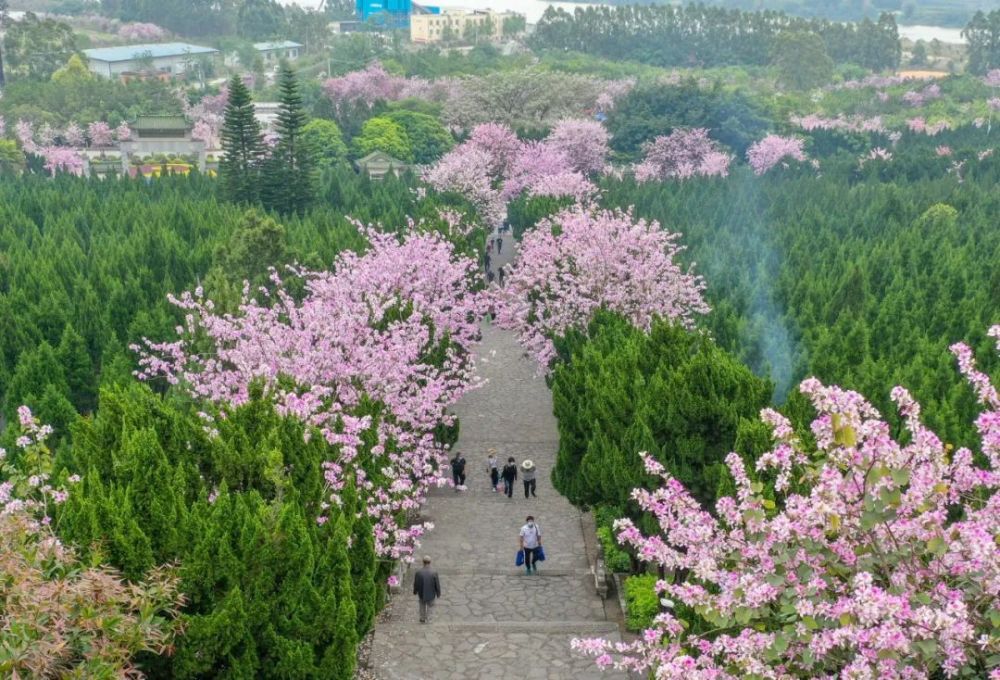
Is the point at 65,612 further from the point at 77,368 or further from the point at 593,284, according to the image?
the point at 593,284

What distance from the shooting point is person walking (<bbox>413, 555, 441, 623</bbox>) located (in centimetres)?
2120

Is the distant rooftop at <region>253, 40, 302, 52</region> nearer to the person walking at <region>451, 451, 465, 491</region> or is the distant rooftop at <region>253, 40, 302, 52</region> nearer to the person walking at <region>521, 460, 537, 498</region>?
the person walking at <region>451, 451, 465, 491</region>

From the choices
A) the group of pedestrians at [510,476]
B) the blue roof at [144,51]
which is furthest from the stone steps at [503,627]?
the blue roof at [144,51]

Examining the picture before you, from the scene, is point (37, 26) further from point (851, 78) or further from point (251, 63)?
point (851, 78)

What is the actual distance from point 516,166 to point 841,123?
133 ft

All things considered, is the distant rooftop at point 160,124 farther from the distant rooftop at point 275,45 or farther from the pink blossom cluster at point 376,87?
the distant rooftop at point 275,45

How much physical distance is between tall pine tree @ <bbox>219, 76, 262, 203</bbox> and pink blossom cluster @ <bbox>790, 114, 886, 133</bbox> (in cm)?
4963

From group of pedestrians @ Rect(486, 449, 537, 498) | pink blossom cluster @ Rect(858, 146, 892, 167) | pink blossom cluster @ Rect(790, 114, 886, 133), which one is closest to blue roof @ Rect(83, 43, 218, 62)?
pink blossom cluster @ Rect(790, 114, 886, 133)

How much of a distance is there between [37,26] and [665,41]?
75.2 m

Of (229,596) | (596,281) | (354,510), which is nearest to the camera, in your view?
(229,596)

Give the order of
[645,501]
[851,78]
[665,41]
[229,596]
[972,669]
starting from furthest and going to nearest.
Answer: [665,41] < [851,78] < [229,596] < [645,501] < [972,669]

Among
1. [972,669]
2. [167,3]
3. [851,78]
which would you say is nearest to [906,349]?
[972,669]

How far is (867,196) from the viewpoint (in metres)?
66.2

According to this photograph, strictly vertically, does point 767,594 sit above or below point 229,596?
above
